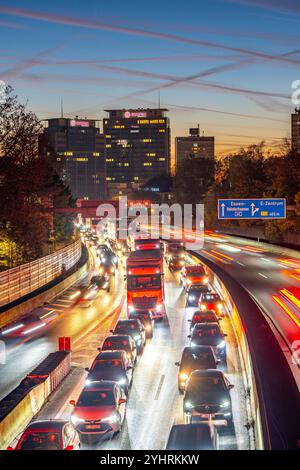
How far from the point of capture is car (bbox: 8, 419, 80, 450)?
16.1 m

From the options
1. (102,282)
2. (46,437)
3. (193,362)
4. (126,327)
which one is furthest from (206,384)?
(102,282)

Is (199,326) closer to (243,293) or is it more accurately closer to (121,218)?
(243,293)

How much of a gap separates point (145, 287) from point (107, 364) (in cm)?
1693

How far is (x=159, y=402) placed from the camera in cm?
2352

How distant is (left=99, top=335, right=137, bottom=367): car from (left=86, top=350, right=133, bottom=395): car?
2427mm

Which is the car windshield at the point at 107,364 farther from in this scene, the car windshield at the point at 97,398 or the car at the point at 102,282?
the car at the point at 102,282

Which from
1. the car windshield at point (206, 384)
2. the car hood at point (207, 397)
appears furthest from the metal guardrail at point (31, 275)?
the car hood at point (207, 397)

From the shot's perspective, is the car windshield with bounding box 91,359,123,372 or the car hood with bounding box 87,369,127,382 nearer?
the car hood with bounding box 87,369,127,382

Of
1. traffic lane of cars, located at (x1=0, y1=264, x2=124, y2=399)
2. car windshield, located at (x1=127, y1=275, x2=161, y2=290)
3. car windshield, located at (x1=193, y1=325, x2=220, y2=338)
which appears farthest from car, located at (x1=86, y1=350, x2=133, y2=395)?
car windshield, located at (x1=127, y1=275, x2=161, y2=290)

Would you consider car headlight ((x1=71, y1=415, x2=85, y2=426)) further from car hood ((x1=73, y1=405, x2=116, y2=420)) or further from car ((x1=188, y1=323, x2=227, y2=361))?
car ((x1=188, y1=323, x2=227, y2=361))

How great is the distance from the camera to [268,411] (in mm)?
18000

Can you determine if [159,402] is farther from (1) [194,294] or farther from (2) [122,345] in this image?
(1) [194,294]

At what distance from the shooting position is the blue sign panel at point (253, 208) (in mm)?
58500
